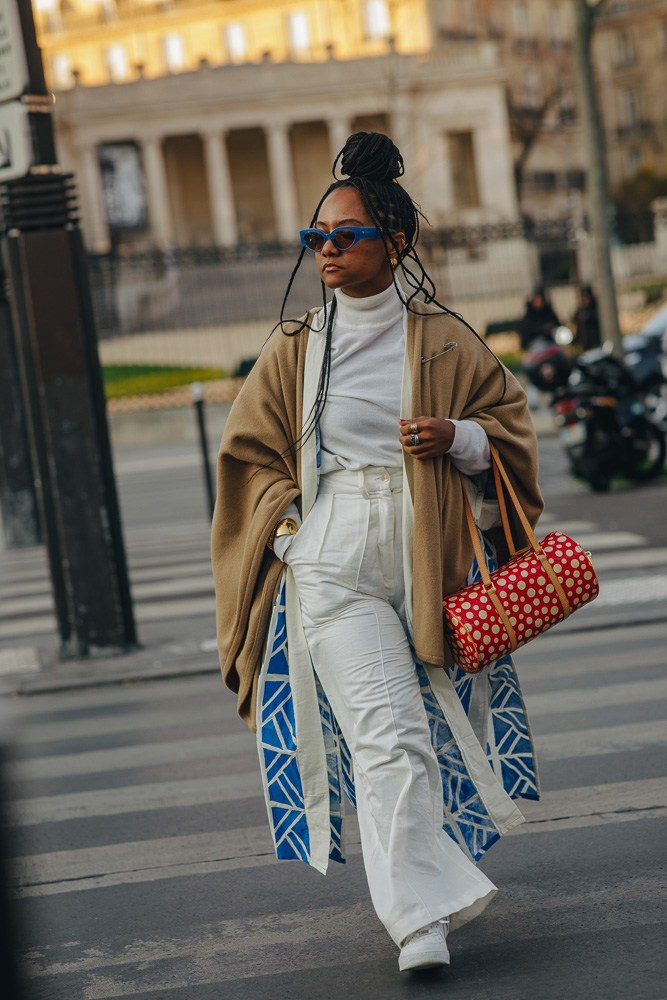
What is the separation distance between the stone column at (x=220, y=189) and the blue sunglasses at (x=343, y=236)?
53.1 metres

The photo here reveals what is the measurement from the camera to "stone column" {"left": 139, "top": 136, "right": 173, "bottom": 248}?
54875mm

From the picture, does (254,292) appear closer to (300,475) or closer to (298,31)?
(300,475)

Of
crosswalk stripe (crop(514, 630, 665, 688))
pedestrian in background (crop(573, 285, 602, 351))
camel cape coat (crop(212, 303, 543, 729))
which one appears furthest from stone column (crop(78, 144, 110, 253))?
camel cape coat (crop(212, 303, 543, 729))

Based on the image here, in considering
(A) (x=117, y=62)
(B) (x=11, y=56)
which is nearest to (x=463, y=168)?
(A) (x=117, y=62)

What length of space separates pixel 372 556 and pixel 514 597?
0.36 m

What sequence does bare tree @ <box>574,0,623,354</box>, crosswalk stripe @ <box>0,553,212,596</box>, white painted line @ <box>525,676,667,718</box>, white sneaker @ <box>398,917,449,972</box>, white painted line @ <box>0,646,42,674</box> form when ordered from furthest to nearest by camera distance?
1. bare tree @ <box>574,0,623,354</box>
2. crosswalk stripe @ <box>0,553,212,596</box>
3. white painted line @ <box>0,646,42,674</box>
4. white painted line @ <box>525,676,667,718</box>
5. white sneaker @ <box>398,917,449,972</box>

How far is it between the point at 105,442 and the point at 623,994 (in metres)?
4.96

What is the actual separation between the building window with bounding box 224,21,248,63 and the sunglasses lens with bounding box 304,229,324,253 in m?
72.2

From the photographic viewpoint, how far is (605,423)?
1185 centimetres

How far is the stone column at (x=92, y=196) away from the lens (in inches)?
2061

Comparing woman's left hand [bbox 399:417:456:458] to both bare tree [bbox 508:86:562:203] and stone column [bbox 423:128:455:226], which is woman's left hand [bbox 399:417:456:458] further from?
bare tree [bbox 508:86:562:203]

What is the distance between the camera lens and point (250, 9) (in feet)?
233

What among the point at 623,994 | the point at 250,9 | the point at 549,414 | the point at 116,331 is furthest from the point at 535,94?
the point at 623,994

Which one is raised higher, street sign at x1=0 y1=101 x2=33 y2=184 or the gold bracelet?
street sign at x1=0 y1=101 x2=33 y2=184
